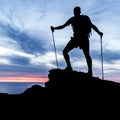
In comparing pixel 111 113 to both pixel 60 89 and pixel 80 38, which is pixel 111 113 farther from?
pixel 80 38

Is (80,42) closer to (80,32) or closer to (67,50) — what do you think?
(80,32)

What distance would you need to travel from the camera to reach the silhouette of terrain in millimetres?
17359

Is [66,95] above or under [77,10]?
under

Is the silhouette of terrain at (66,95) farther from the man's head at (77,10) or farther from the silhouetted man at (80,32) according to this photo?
the man's head at (77,10)

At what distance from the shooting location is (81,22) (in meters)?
18.3

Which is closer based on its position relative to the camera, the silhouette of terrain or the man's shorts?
the silhouette of terrain

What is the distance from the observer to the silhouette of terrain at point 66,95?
1736 cm

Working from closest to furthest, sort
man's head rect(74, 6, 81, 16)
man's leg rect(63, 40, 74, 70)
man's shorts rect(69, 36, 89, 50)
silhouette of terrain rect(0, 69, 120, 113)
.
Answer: silhouette of terrain rect(0, 69, 120, 113), man's head rect(74, 6, 81, 16), man's shorts rect(69, 36, 89, 50), man's leg rect(63, 40, 74, 70)

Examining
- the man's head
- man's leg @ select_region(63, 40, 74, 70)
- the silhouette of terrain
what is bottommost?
the silhouette of terrain

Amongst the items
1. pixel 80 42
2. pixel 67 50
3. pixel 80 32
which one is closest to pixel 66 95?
pixel 67 50

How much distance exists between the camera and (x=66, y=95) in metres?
17.9

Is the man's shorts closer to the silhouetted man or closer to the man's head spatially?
the silhouetted man

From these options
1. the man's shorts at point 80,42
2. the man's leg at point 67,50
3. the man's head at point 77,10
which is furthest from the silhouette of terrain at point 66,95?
the man's head at point 77,10

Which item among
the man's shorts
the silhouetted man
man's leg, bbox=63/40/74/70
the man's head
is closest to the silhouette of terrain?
man's leg, bbox=63/40/74/70
